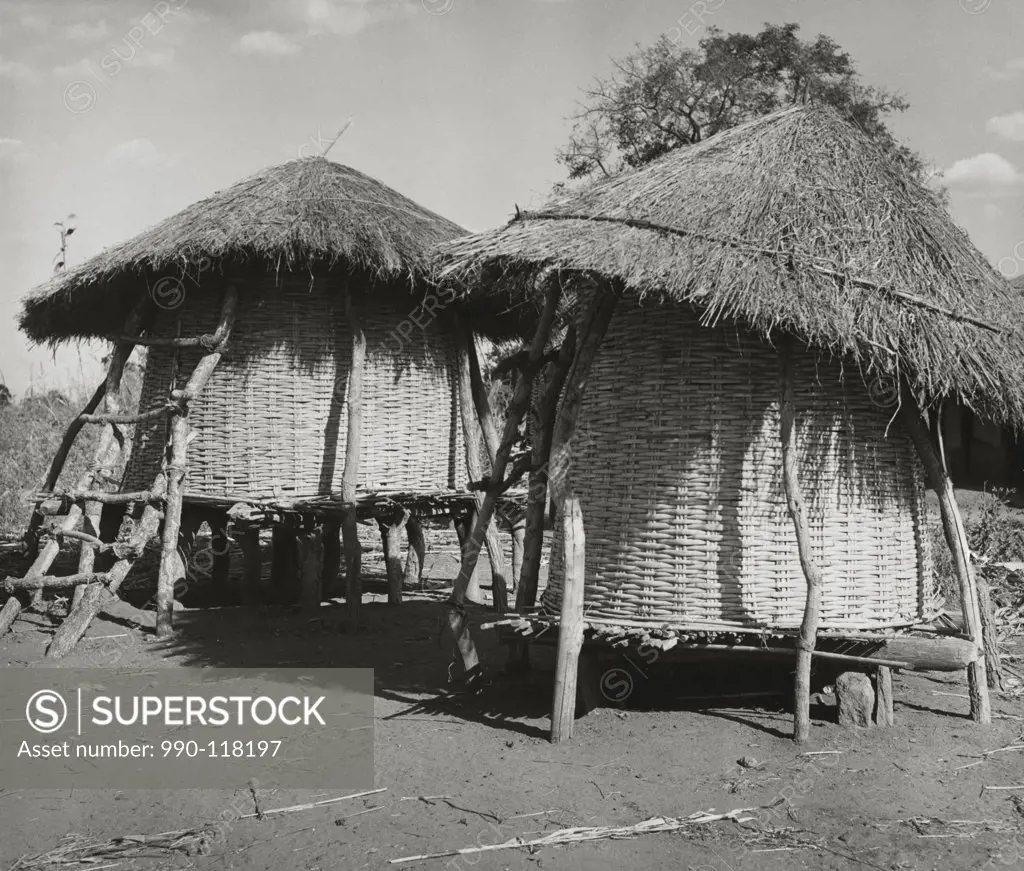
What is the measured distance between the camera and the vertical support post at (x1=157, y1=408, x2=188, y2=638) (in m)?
8.12

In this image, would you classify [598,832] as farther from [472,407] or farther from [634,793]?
[472,407]

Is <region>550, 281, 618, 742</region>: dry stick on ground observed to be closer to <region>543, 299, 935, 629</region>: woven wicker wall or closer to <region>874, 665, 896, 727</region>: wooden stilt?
<region>543, 299, 935, 629</region>: woven wicker wall

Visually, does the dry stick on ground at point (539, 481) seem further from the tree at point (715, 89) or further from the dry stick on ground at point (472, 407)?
the tree at point (715, 89)

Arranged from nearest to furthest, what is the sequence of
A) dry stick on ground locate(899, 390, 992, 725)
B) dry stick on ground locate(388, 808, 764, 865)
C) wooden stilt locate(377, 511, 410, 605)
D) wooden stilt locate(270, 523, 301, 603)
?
dry stick on ground locate(388, 808, 764, 865) < dry stick on ground locate(899, 390, 992, 725) < wooden stilt locate(377, 511, 410, 605) < wooden stilt locate(270, 523, 301, 603)

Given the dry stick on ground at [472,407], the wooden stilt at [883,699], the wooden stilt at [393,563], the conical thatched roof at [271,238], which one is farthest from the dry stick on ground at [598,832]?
the wooden stilt at [393,563]

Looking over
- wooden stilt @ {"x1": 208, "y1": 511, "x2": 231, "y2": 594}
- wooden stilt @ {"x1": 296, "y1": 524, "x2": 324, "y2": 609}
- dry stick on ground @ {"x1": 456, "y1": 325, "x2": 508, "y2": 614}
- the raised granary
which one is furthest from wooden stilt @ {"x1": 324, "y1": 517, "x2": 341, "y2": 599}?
the raised granary

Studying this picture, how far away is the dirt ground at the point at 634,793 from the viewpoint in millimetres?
4277

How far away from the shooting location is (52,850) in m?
4.30

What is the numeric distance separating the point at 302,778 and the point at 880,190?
445cm

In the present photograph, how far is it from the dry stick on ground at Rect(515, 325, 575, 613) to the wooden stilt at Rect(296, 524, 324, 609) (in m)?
3.18

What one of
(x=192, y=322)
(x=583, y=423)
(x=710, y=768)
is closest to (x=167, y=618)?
(x=192, y=322)

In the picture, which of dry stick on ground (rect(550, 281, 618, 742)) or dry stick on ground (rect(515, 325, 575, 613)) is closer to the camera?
dry stick on ground (rect(550, 281, 618, 742))

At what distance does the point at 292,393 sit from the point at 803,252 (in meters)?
4.73

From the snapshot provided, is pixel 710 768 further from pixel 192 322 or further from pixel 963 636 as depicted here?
pixel 192 322
